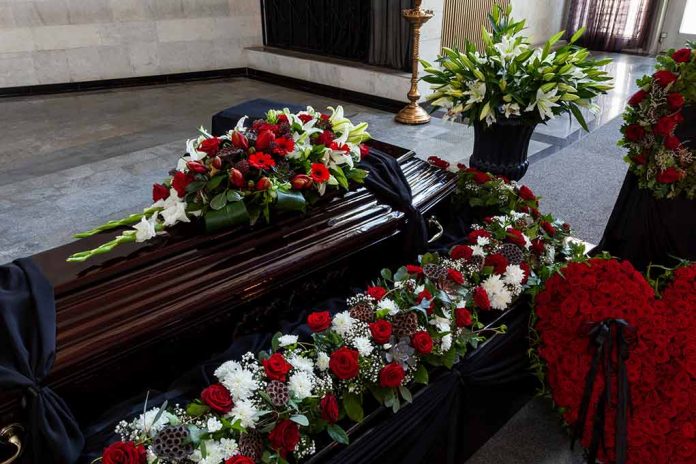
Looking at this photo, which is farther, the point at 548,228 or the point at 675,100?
the point at 548,228

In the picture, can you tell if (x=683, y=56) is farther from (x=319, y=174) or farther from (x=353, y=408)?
(x=353, y=408)

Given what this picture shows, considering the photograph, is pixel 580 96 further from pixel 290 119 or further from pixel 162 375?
pixel 162 375

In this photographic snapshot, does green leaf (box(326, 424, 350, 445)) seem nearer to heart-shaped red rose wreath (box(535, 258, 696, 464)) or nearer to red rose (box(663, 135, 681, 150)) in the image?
heart-shaped red rose wreath (box(535, 258, 696, 464))

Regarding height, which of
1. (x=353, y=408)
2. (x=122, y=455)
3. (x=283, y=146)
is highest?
(x=283, y=146)

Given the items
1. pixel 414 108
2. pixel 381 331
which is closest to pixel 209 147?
pixel 381 331

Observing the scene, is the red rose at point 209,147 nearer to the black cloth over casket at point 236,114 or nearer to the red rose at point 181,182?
the red rose at point 181,182

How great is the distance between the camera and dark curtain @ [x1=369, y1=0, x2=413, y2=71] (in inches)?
225

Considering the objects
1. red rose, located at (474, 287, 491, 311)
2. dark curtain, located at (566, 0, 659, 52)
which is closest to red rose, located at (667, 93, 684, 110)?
red rose, located at (474, 287, 491, 311)

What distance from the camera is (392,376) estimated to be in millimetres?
1326

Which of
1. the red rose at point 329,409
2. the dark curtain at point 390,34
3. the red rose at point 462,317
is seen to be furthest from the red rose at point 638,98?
the dark curtain at point 390,34

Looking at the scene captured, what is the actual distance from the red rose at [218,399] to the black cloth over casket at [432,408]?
0.18 meters

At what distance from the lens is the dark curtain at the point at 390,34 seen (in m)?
5.70

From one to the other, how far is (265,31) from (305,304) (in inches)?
268

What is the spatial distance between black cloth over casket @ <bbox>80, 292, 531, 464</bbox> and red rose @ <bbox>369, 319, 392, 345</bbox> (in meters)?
0.18
